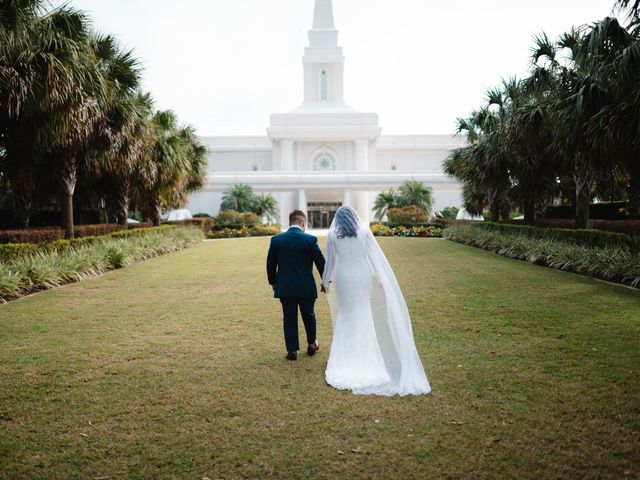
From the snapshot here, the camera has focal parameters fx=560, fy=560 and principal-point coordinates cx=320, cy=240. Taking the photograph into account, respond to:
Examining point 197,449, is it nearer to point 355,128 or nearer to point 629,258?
point 629,258

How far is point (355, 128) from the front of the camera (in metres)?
52.6

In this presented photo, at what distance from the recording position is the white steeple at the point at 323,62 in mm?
56344

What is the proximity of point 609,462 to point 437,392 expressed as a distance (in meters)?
1.57

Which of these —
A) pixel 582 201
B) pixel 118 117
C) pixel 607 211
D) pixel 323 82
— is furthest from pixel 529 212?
pixel 323 82

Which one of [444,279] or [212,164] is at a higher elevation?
[212,164]

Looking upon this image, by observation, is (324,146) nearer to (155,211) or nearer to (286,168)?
(286,168)

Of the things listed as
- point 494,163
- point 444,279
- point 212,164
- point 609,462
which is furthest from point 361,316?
point 212,164

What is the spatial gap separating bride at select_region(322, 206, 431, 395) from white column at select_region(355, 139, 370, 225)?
1829 inches

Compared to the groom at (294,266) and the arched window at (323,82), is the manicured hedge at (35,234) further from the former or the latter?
the arched window at (323,82)

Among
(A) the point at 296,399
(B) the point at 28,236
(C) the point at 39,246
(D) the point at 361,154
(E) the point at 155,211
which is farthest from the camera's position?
(D) the point at 361,154

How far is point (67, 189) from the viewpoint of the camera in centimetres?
1559

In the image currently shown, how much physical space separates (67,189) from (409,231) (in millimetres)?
21683

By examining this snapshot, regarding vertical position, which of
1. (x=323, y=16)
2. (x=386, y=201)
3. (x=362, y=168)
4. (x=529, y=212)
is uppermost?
(x=323, y=16)

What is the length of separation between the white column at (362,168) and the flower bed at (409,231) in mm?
17043
